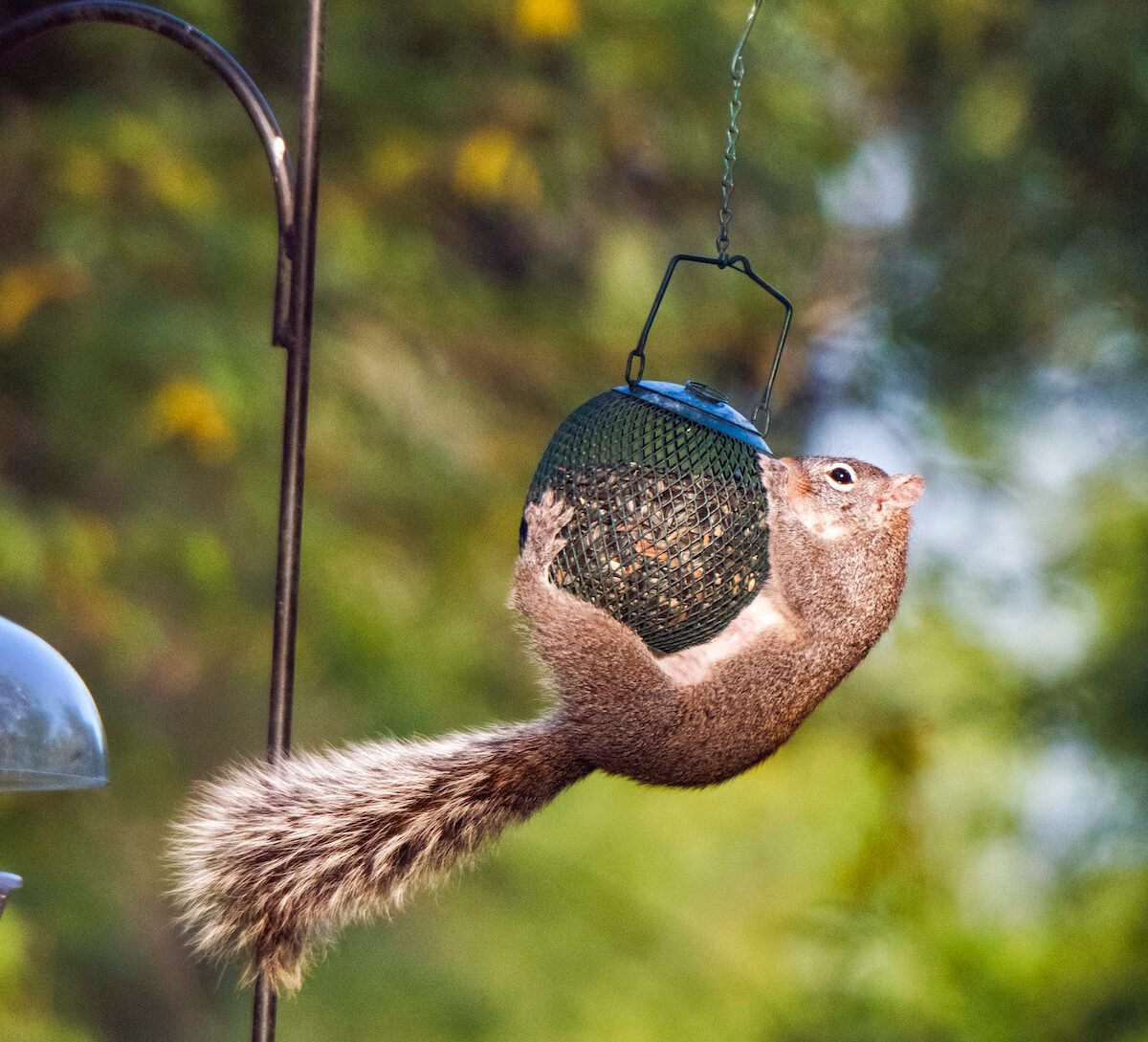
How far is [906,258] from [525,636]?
148 inches

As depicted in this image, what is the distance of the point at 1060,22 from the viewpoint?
16.5 feet

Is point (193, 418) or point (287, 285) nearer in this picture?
point (287, 285)

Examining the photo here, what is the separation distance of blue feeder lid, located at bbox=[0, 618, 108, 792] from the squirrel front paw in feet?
1.99

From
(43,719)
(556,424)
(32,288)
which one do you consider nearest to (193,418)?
(32,288)

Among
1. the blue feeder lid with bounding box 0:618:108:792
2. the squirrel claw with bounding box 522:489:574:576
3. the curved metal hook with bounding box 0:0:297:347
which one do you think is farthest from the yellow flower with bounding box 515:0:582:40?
the blue feeder lid with bounding box 0:618:108:792

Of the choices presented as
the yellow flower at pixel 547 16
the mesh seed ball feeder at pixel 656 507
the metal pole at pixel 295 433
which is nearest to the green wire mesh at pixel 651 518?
the mesh seed ball feeder at pixel 656 507

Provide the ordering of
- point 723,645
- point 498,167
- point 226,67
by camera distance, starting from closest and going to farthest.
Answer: point 226,67, point 723,645, point 498,167

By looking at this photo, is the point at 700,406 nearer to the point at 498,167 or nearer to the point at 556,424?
the point at 498,167

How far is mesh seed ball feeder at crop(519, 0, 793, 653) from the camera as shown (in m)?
2.01

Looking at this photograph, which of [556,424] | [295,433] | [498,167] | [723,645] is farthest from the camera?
[556,424]

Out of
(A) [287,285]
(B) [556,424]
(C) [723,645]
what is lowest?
(B) [556,424]

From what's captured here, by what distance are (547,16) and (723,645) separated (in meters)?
2.46

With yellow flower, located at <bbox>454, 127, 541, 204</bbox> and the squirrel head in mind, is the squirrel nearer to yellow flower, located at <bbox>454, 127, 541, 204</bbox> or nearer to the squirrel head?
the squirrel head

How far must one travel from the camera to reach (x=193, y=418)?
145 inches
